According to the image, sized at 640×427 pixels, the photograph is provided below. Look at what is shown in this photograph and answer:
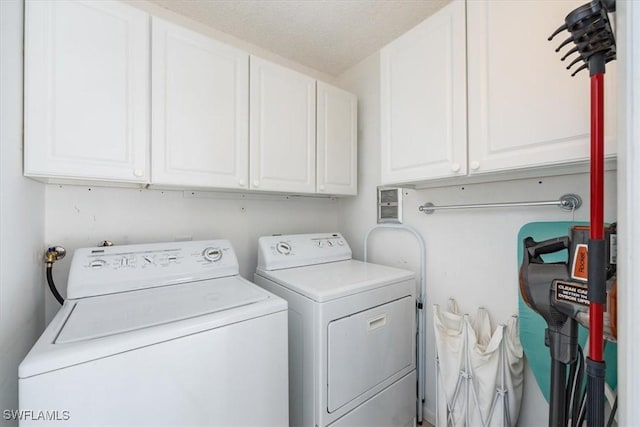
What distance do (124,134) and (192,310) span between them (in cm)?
88

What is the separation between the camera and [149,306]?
1.11 meters

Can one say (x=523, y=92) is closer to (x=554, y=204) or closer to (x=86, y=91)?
(x=554, y=204)

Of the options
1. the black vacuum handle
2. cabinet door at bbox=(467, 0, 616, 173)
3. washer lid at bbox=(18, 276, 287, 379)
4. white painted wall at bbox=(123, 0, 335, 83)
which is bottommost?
washer lid at bbox=(18, 276, 287, 379)

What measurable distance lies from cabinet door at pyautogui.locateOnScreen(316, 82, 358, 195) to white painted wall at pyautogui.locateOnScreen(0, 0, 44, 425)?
1469 mm

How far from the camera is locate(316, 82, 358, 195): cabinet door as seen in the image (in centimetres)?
198

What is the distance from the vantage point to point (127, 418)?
0.83 m

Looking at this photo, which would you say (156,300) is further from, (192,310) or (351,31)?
(351,31)

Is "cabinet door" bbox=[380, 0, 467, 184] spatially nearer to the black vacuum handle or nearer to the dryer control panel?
the black vacuum handle

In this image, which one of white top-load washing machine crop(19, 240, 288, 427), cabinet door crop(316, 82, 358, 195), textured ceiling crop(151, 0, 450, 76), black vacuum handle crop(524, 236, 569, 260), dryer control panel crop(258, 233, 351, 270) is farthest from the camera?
cabinet door crop(316, 82, 358, 195)

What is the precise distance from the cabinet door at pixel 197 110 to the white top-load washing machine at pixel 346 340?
1.92 feet

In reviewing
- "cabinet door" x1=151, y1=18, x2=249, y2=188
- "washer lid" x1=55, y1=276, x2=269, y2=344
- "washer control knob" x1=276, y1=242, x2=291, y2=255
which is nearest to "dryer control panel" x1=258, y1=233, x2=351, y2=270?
"washer control knob" x1=276, y1=242, x2=291, y2=255

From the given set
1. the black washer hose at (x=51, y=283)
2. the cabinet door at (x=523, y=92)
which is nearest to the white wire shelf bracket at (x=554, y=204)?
the cabinet door at (x=523, y=92)

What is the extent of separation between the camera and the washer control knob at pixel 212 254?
1.57 meters

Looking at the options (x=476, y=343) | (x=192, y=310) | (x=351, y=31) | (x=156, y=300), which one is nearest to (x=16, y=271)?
(x=156, y=300)
